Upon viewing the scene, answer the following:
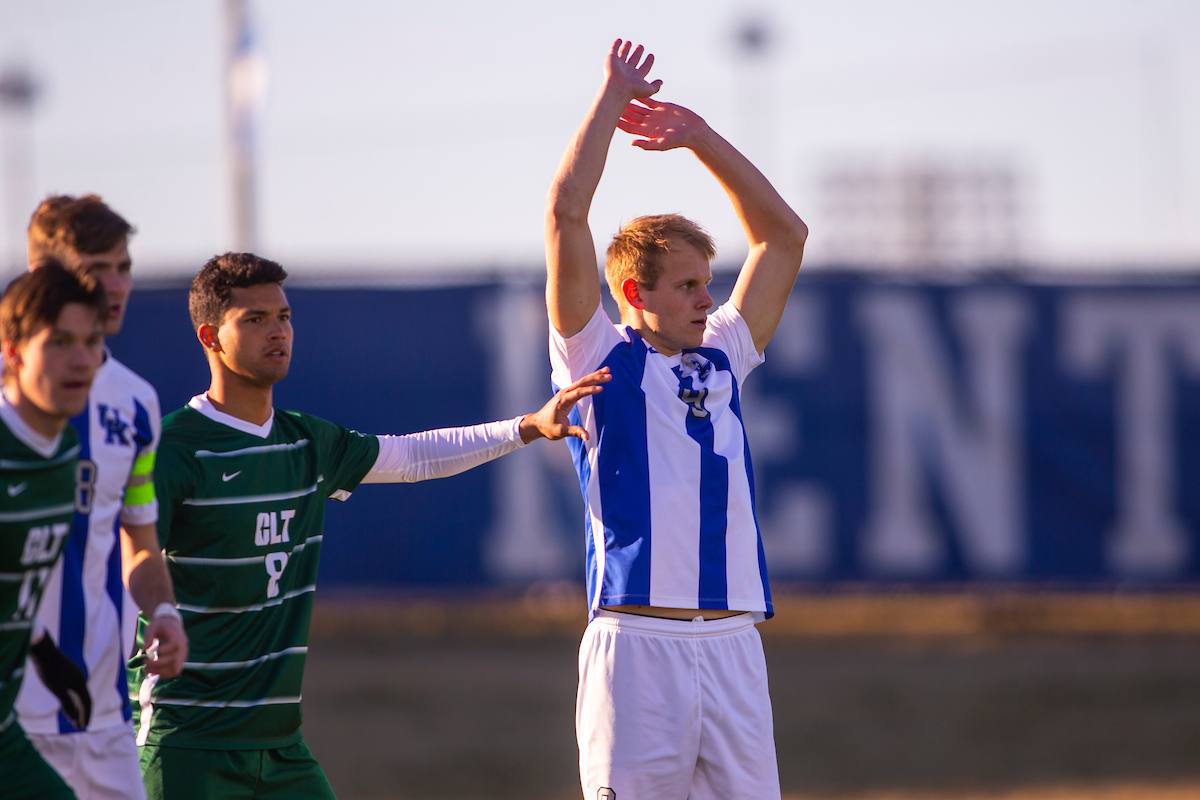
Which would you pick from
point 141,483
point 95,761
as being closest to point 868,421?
point 141,483

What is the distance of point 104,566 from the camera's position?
3232 millimetres

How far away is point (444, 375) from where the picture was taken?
34.4 feet

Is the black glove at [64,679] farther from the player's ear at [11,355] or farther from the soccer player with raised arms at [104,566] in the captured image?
the player's ear at [11,355]

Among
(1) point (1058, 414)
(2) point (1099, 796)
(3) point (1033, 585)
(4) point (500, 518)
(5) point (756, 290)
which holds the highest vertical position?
(5) point (756, 290)

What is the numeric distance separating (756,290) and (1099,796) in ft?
16.8

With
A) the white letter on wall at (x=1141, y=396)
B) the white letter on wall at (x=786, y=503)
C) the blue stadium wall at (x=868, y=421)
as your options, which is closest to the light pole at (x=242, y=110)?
the blue stadium wall at (x=868, y=421)

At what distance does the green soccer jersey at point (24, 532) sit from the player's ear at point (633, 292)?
6.00 feet

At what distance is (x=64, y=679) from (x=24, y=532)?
48 centimetres

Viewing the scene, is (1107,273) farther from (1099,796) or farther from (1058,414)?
(1099,796)

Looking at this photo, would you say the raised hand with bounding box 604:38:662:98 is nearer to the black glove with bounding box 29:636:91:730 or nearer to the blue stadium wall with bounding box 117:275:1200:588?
the black glove with bounding box 29:636:91:730

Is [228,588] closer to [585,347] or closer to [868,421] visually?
[585,347]

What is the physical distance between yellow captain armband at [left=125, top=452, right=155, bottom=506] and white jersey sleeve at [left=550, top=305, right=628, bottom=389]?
1.31 metres

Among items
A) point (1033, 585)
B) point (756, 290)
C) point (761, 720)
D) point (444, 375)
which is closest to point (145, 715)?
point (761, 720)

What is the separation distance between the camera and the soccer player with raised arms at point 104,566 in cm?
311
